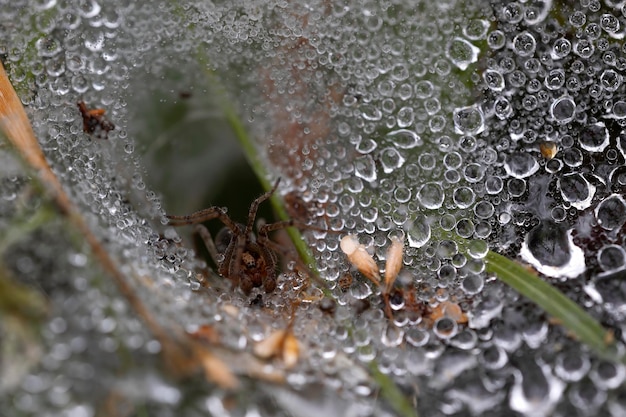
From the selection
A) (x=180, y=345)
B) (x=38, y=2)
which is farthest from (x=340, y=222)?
(x=38, y=2)

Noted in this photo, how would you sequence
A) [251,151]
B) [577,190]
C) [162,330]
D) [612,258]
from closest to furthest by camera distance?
[162,330]
[612,258]
[577,190]
[251,151]

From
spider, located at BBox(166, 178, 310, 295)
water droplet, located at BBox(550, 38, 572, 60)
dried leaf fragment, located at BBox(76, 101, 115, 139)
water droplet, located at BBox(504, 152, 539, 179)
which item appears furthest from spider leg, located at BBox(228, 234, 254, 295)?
water droplet, located at BBox(550, 38, 572, 60)

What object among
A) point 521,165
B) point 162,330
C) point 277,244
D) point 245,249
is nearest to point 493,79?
point 521,165

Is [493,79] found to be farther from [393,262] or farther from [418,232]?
[393,262]

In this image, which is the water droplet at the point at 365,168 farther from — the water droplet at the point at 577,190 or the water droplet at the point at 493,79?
the water droplet at the point at 577,190

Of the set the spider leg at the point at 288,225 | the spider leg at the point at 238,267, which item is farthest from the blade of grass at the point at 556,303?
the spider leg at the point at 238,267

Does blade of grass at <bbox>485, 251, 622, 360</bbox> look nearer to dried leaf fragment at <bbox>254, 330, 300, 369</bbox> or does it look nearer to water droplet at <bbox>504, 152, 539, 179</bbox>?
water droplet at <bbox>504, 152, 539, 179</bbox>
